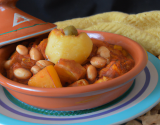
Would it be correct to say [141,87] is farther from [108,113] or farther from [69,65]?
[69,65]

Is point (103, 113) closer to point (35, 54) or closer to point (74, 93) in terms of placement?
point (74, 93)

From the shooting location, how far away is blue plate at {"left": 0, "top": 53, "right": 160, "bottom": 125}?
69 cm

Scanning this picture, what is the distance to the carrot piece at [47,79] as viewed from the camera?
757 mm

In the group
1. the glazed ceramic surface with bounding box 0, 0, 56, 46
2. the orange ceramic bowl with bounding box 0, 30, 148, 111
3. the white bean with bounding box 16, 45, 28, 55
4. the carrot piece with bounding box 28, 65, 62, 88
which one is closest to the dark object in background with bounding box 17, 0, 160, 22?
the glazed ceramic surface with bounding box 0, 0, 56, 46

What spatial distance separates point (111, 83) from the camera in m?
0.69

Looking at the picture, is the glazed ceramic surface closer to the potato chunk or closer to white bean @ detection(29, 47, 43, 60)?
white bean @ detection(29, 47, 43, 60)

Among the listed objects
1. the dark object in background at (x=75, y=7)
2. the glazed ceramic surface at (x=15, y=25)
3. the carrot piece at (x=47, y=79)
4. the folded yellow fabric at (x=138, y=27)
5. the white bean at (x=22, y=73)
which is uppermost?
the glazed ceramic surface at (x=15, y=25)

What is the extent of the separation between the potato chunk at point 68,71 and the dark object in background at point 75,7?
1.96 meters

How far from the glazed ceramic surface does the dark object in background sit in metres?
1.48

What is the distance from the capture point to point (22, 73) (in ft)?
2.85

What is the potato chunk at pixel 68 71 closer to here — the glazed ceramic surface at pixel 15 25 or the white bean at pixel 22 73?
the white bean at pixel 22 73

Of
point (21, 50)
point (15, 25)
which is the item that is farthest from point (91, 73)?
point (15, 25)

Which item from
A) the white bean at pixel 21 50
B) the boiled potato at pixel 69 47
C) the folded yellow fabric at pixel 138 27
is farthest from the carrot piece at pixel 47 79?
the folded yellow fabric at pixel 138 27

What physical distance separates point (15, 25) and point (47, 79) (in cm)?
50
